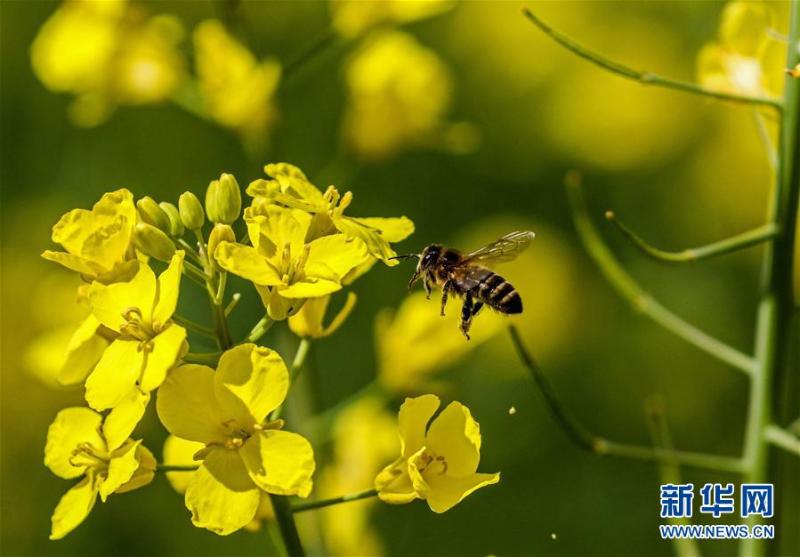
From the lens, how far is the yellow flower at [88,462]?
4.53ft

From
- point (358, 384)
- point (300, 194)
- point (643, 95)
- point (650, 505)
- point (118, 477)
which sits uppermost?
point (300, 194)

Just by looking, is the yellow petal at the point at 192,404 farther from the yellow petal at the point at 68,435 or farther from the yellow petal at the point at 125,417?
the yellow petal at the point at 68,435

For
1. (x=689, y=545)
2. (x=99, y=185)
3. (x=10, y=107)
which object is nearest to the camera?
(x=689, y=545)

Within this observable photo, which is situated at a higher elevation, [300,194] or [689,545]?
[300,194]

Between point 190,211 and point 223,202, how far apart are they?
0.05 m

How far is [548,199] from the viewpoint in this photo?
4395 millimetres

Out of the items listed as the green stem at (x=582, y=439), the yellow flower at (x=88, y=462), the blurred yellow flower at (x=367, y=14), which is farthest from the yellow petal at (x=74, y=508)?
the blurred yellow flower at (x=367, y=14)

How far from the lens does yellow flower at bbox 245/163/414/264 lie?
1430 mm

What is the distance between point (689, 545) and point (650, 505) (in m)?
1.74

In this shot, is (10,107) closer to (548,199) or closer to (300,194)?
(548,199)

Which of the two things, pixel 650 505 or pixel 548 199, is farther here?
pixel 548 199

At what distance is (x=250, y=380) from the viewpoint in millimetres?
1334

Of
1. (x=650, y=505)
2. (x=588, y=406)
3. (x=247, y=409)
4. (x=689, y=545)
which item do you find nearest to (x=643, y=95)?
(x=588, y=406)

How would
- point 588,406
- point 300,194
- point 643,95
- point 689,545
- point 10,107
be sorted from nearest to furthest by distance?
point 300,194
point 689,545
point 588,406
point 10,107
point 643,95
